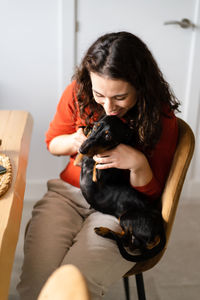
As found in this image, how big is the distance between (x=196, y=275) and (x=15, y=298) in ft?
2.74

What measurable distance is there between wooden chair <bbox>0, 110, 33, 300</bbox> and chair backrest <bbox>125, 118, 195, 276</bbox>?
42cm

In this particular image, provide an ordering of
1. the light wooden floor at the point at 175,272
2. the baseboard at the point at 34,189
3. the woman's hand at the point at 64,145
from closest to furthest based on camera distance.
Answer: the woman's hand at the point at 64,145 < the light wooden floor at the point at 175,272 < the baseboard at the point at 34,189

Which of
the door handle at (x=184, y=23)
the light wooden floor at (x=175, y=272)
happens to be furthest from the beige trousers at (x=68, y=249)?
the door handle at (x=184, y=23)

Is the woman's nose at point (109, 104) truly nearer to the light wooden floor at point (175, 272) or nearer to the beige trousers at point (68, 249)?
the beige trousers at point (68, 249)

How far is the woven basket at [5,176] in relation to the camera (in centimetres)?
88

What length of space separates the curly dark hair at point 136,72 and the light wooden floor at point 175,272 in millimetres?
820

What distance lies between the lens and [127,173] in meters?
1.20

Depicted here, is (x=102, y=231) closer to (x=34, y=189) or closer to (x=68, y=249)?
(x=68, y=249)

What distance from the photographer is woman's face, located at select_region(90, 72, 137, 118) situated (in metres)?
1.00

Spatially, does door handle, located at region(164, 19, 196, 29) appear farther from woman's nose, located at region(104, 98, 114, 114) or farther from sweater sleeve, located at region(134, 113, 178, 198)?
woman's nose, located at region(104, 98, 114, 114)

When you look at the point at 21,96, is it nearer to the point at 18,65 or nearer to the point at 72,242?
the point at 18,65

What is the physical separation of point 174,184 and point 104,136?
0.83 ft

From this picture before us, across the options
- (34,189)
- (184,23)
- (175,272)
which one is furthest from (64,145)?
(184,23)

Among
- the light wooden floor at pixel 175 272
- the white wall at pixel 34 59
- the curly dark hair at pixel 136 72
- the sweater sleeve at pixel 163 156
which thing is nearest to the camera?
the curly dark hair at pixel 136 72
